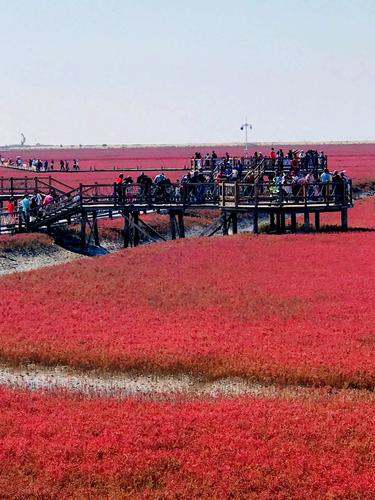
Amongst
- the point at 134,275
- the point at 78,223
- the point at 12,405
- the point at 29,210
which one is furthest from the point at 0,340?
the point at 78,223

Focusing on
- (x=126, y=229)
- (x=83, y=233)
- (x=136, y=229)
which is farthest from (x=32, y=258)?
(x=136, y=229)

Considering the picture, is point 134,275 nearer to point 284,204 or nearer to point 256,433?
point 284,204

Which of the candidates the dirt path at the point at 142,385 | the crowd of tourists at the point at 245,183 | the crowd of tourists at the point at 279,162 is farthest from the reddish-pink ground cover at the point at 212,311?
the crowd of tourists at the point at 279,162

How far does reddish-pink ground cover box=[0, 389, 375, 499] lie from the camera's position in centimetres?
1566

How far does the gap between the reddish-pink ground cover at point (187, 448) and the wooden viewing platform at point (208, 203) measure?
26.7 meters

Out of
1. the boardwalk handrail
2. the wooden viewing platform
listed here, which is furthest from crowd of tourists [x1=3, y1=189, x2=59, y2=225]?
the boardwalk handrail

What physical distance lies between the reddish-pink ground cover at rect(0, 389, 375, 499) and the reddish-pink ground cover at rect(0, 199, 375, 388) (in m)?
3.15

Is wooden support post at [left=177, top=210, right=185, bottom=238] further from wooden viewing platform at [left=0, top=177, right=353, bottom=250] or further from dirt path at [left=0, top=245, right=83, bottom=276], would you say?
dirt path at [left=0, top=245, right=83, bottom=276]

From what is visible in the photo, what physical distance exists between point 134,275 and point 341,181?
1493cm

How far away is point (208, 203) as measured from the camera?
50281mm

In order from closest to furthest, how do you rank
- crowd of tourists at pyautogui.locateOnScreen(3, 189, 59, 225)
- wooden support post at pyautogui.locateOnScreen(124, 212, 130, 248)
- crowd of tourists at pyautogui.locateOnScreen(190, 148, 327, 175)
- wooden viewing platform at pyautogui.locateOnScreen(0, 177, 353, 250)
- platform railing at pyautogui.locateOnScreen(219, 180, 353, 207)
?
platform railing at pyautogui.locateOnScreen(219, 180, 353, 207) < wooden viewing platform at pyautogui.locateOnScreen(0, 177, 353, 250) < wooden support post at pyautogui.locateOnScreen(124, 212, 130, 248) < crowd of tourists at pyautogui.locateOnScreen(3, 189, 59, 225) < crowd of tourists at pyautogui.locateOnScreen(190, 148, 327, 175)

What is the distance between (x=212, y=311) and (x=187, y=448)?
12.3 m

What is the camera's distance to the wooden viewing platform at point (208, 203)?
4644 centimetres

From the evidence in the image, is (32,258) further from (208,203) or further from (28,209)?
(208,203)
